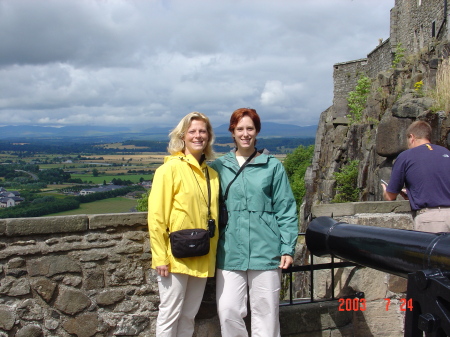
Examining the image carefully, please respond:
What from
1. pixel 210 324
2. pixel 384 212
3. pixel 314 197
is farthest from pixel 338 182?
pixel 210 324

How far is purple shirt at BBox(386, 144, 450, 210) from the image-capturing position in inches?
160

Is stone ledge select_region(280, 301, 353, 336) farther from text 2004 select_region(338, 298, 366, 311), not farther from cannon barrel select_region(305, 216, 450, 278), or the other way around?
cannon barrel select_region(305, 216, 450, 278)

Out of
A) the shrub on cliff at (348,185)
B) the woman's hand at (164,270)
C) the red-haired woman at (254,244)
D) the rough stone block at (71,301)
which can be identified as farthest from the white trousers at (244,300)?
the shrub on cliff at (348,185)

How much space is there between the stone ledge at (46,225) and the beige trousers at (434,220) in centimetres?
301

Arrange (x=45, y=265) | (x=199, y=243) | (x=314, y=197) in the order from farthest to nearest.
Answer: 1. (x=314, y=197)
2. (x=45, y=265)
3. (x=199, y=243)

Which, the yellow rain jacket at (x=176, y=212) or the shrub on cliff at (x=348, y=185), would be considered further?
the shrub on cliff at (x=348, y=185)

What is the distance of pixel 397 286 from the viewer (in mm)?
4637

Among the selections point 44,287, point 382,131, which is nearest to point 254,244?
point 44,287

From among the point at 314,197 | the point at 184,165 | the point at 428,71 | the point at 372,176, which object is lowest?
the point at 314,197

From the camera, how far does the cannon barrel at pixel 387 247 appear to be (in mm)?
2195

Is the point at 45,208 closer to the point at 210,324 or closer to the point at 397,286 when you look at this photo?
the point at 210,324

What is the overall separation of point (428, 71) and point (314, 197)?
10538 millimetres

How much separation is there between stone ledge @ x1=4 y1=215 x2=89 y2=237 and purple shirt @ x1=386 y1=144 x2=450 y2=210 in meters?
2.91

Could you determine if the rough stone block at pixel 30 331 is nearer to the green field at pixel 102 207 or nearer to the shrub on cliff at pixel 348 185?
the green field at pixel 102 207
